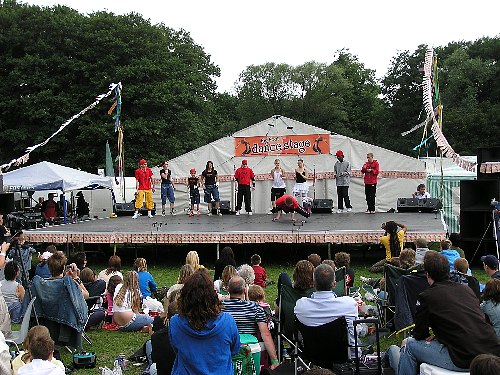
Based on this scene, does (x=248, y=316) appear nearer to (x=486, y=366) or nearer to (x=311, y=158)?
(x=486, y=366)

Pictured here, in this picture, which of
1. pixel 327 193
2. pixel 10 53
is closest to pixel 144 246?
pixel 327 193

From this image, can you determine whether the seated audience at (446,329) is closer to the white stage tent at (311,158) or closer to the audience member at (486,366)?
the audience member at (486,366)

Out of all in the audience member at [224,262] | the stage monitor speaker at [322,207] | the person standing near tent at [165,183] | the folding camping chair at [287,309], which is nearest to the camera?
the folding camping chair at [287,309]

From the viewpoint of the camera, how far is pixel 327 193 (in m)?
19.7

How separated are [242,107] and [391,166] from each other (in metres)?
34.0

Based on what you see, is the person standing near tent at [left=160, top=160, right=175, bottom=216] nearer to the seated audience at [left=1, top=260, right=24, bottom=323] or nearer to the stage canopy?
the stage canopy

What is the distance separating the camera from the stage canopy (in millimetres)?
16297

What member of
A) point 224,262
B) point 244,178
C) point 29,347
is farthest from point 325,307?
point 244,178

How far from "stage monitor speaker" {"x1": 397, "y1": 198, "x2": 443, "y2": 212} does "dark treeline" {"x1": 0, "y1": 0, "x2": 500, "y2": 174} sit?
39.3 ft

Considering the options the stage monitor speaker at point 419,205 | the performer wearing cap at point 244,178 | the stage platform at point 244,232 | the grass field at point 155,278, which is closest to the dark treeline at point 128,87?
the stage monitor speaker at point 419,205

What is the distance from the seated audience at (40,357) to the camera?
431 cm

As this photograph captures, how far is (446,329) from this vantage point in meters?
4.03

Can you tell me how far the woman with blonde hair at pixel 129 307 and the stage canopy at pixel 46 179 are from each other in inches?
371

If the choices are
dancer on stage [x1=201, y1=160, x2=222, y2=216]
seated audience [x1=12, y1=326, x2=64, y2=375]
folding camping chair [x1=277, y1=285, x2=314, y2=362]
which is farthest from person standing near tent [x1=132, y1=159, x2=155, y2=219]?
seated audience [x1=12, y1=326, x2=64, y2=375]
